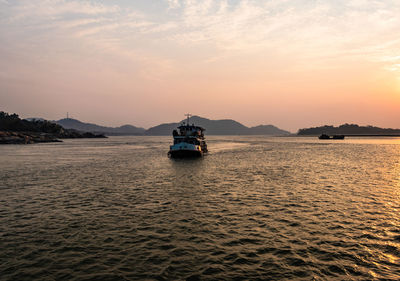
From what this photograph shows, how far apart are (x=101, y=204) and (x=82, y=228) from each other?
5728 millimetres

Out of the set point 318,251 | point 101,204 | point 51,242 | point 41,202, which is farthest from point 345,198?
point 41,202

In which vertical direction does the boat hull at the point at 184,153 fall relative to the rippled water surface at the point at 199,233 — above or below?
above

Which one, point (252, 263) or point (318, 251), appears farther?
point (318, 251)

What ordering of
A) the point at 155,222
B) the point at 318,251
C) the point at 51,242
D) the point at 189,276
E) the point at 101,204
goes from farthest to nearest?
the point at 101,204, the point at 155,222, the point at 51,242, the point at 318,251, the point at 189,276

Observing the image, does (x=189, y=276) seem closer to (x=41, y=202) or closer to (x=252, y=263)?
(x=252, y=263)

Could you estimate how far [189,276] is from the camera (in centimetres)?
1038

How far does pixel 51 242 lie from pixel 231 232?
388 inches

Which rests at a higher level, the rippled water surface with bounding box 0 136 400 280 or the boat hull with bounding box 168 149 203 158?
the boat hull with bounding box 168 149 203 158

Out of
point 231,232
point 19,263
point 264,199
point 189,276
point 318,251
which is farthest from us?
point 264,199

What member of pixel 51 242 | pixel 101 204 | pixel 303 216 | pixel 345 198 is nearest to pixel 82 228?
pixel 51 242

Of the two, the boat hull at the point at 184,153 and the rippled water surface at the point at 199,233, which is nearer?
the rippled water surface at the point at 199,233

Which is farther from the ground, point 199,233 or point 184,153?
point 184,153

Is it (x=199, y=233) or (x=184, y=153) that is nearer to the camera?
(x=199, y=233)

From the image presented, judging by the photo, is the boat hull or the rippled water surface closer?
the rippled water surface
